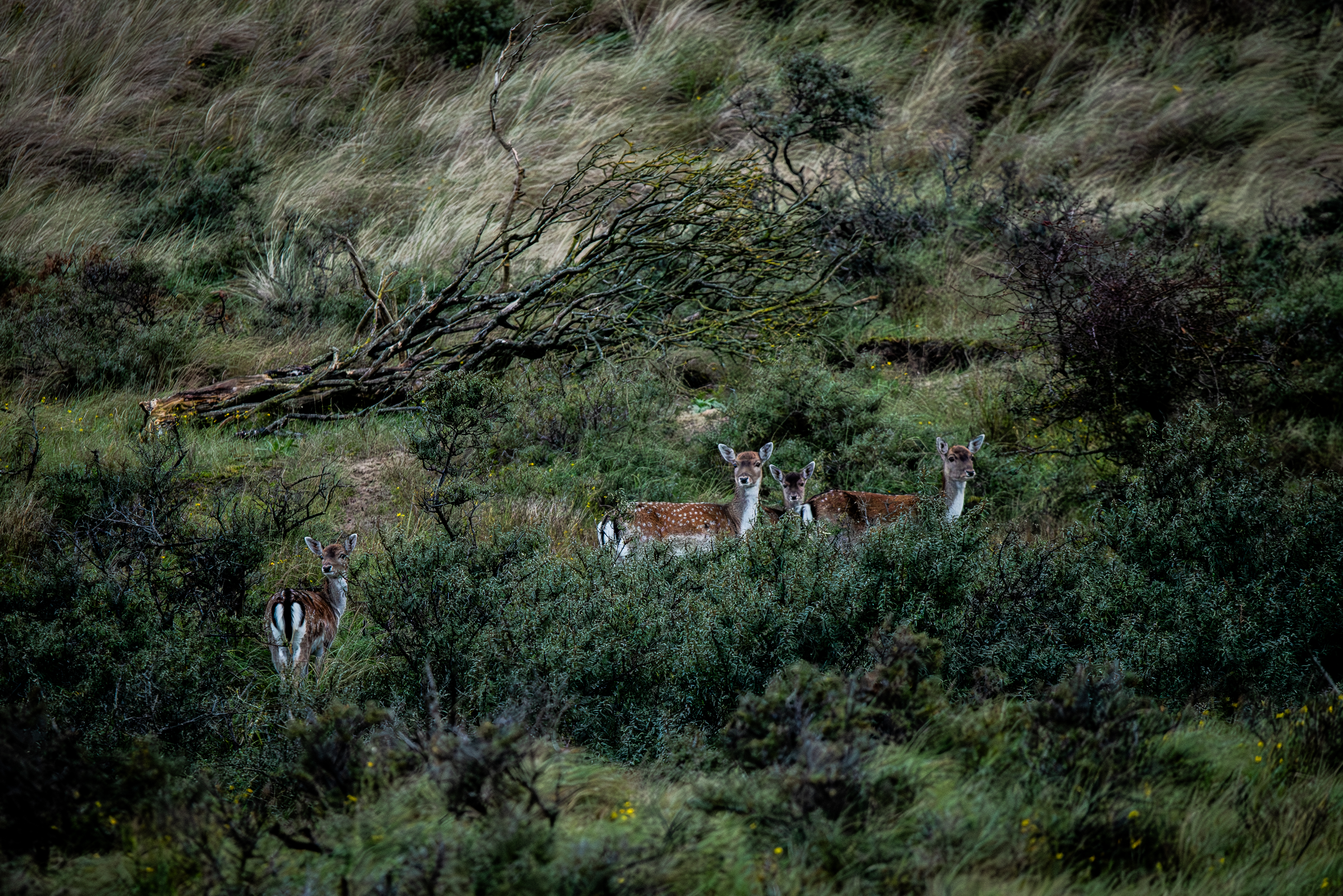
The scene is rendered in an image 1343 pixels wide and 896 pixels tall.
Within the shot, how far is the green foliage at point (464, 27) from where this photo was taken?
16.7m

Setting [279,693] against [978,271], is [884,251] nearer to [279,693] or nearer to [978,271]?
[978,271]

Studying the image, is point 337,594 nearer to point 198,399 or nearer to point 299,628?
point 299,628

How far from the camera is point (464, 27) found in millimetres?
16672

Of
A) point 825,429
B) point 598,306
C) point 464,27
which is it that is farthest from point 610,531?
point 464,27

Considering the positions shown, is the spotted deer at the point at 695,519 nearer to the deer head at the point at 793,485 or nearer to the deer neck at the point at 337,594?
the deer head at the point at 793,485

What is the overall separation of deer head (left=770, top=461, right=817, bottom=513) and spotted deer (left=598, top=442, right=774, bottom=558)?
0.53 ft

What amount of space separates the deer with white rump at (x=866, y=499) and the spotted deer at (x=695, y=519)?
22cm

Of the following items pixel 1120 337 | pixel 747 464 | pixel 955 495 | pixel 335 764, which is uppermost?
pixel 335 764

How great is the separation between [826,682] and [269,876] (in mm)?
2090

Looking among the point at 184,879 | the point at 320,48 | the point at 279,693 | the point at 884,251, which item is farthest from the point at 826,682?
the point at 320,48

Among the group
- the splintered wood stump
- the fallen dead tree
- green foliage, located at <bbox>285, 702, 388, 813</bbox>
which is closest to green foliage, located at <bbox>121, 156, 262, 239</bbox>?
the fallen dead tree

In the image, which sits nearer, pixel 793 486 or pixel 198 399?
pixel 793 486

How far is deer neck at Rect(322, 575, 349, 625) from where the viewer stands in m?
6.32

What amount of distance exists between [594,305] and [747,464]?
368 centimetres
